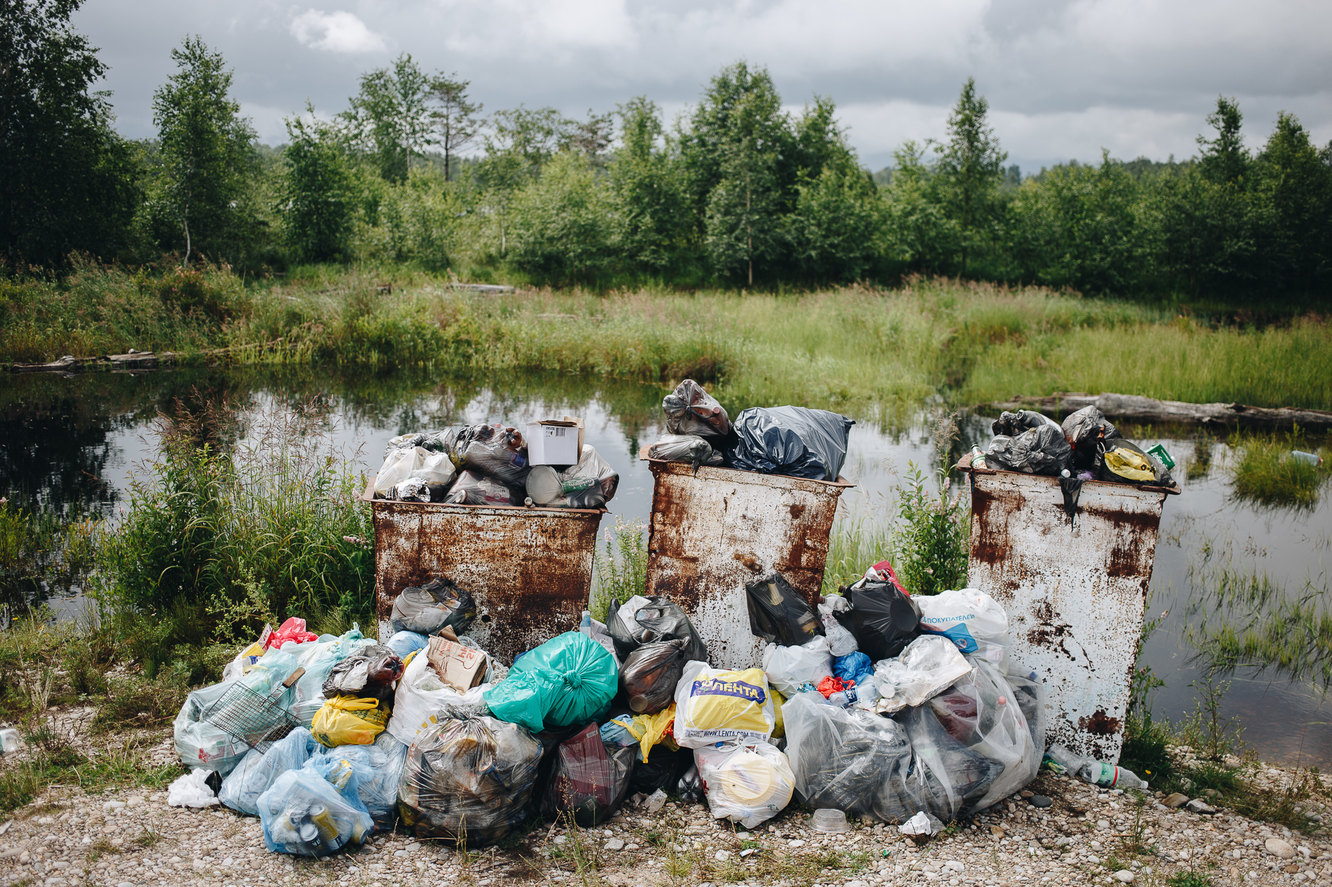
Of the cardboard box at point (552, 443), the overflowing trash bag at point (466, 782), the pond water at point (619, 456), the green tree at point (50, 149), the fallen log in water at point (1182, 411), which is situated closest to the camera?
the overflowing trash bag at point (466, 782)

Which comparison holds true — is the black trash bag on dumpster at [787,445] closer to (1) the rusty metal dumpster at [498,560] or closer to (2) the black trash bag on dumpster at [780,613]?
(2) the black trash bag on dumpster at [780,613]

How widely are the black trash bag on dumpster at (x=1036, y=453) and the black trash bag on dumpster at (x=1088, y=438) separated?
77 mm

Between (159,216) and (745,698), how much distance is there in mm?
23816

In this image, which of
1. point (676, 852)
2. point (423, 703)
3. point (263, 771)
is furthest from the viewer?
point (423, 703)

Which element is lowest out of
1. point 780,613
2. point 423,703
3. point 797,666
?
point 423,703

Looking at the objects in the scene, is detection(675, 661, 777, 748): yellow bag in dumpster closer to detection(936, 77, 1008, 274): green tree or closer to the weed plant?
the weed plant

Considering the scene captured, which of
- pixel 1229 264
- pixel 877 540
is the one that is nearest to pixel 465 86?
pixel 1229 264

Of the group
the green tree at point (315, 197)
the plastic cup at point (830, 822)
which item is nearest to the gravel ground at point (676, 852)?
the plastic cup at point (830, 822)

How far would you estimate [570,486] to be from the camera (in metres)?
3.83

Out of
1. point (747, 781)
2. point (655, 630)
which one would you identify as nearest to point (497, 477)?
point (655, 630)

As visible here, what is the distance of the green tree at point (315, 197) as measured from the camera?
26.1 metres

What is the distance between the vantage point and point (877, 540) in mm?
6020

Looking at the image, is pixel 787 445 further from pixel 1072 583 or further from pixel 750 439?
pixel 1072 583

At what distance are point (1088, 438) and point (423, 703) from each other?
2.99 meters
